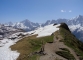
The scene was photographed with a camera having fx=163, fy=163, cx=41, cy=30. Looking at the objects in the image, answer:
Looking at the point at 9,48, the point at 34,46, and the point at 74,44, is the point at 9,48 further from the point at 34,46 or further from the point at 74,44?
the point at 74,44

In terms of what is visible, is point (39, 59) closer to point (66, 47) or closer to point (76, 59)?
point (76, 59)

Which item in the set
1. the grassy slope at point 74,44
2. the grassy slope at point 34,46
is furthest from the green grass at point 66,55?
the grassy slope at point 34,46

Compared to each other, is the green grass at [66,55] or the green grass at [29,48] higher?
the green grass at [29,48]

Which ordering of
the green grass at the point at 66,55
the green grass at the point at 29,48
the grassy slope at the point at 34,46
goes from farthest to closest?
the grassy slope at the point at 34,46, the green grass at the point at 66,55, the green grass at the point at 29,48

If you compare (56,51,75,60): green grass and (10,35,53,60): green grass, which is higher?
(10,35,53,60): green grass

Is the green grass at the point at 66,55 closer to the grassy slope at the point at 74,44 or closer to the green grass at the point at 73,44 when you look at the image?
the grassy slope at the point at 74,44

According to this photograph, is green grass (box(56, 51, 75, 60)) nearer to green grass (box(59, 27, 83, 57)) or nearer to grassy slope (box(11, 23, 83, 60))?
grassy slope (box(11, 23, 83, 60))

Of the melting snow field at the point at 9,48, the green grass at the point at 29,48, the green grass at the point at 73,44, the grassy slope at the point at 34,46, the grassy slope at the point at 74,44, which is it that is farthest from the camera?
the green grass at the point at 73,44

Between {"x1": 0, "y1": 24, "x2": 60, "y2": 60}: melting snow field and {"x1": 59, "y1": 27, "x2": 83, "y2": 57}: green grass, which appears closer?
{"x1": 0, "y1": 24, "x2": 60, "y2": 60}: melting snow field

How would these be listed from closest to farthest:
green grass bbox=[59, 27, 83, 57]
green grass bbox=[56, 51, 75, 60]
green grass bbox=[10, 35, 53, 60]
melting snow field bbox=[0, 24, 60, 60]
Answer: green grass bbox=[10, 35, 53, 60] < green grass bbox=[56, 51, 75, 60] < melting snow field bbox=[0, 24, 60, 60] < green grass bbox=[59, 27, 83, 57]

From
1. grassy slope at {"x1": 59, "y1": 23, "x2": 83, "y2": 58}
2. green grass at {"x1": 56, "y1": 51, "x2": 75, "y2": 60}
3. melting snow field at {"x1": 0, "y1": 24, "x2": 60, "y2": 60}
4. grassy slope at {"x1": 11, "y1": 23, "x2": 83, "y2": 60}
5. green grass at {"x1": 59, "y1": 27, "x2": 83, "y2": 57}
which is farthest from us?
green grass at {"x1": 59, "y1": 27, "x2": 83, "y2": 57}

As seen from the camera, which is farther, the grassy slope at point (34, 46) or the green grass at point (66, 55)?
the grassy slope at point (34, 46)

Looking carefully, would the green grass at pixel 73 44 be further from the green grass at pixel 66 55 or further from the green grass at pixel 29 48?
the green grass at pixel 29 48

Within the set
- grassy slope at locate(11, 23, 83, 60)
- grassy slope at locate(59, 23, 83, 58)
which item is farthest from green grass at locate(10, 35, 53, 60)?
grassy slope at locate(59, 23, 83, 58)
